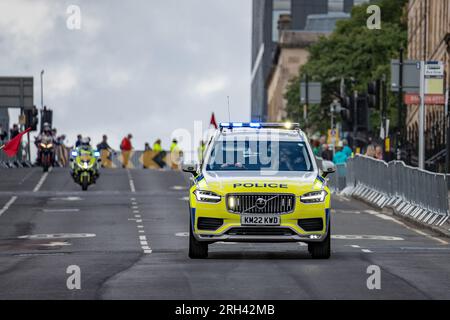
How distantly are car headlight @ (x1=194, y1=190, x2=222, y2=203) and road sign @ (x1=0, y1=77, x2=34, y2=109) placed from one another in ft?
173

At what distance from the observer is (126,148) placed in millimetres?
83750

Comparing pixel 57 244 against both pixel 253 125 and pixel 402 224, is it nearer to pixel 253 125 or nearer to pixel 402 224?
pixel 253 125

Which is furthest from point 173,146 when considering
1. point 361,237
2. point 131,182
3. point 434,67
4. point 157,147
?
point 361,237

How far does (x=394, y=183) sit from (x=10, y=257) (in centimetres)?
1896

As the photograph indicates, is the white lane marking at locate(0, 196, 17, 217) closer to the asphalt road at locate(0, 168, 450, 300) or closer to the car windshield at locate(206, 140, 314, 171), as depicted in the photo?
the asphalt road at locate(0, 168, 450, 300)

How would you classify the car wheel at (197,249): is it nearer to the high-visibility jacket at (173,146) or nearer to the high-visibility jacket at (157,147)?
the high-visibility jacket at (173,146)

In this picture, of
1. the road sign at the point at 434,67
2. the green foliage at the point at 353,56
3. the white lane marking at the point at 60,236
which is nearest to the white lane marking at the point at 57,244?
the white lane marking at the point at 60,236

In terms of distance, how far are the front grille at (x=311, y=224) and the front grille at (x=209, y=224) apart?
3.44 ft

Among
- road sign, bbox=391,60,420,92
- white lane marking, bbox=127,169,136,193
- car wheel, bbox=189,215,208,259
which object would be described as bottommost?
white lane marking, bbox=127,169,136,193

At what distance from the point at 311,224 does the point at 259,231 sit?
2.26ft

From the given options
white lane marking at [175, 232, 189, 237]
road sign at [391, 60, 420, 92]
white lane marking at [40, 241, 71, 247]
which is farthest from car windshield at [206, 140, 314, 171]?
road sign at [391, 60, 420, 92]

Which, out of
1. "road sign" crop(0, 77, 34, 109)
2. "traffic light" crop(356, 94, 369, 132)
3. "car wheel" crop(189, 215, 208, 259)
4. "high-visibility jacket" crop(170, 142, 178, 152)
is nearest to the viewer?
"car wheel" crop(189, 215, 208, 259)

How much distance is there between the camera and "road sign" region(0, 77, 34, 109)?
240ft
